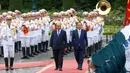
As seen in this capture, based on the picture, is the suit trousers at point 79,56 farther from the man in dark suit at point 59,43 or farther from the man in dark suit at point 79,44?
the man in dark suit at point 59,43

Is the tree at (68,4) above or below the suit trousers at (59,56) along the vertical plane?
above

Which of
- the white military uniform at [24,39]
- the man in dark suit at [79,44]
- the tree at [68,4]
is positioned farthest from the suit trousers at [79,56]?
the tree at [68,4]

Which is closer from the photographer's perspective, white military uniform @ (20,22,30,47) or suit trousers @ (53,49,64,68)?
suit trousers @ (53,49,64,68)

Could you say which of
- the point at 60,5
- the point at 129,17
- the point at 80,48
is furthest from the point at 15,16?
the point at 60,5

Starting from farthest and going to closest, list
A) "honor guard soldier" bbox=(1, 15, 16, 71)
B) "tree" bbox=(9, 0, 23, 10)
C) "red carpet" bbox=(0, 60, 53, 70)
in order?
1. "tree" bbox=(9, 0, 23, 10)
2. "red carpet" bbox=(0, 60, 53, 70)
3. "honor guard soldier" bbox=(1, 15, 16, 71)

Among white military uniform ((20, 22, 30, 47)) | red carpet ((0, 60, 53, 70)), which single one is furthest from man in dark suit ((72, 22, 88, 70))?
white military uniform ((20, 22, 30, 47))

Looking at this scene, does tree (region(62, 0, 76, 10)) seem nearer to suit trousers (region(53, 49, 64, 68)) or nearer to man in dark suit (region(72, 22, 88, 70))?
man in dark suit (region(72, 22, 88, 70))

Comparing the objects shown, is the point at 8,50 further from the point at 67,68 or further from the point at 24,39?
the point at 24,39

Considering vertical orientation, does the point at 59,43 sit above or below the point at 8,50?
above

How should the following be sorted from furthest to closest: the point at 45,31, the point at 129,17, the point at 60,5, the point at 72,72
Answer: the point at 60,5, the point at 45,31, the point at 72,72, the point at 129,17

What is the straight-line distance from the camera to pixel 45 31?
19266 millimetres

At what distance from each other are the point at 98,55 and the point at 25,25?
14123 mm

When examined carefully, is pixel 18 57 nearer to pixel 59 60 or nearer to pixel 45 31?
pixel 45 31

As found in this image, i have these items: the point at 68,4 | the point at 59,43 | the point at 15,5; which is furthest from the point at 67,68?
the point at 15,5
